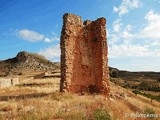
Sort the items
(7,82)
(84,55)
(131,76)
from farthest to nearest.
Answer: (131,76), (7,82), (84,55)

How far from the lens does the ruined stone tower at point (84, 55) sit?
653 inches

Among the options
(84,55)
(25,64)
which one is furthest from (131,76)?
(84,55)

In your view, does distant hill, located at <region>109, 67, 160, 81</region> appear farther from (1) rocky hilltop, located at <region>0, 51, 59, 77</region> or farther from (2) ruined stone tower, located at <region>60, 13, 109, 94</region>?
(2) ruined stone tower, located at <region>60, 13, 109, 94</region>

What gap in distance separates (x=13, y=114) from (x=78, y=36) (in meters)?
9.33

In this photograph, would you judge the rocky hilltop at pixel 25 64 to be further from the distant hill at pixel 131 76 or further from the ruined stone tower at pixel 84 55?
the ruined stone tower at pixel 84 55

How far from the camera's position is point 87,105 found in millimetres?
12234

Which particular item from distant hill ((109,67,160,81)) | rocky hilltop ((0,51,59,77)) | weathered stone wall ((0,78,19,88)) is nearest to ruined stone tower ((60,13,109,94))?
weathered stone wall ((0,78,19,88))

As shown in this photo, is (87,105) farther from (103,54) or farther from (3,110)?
(103,54)

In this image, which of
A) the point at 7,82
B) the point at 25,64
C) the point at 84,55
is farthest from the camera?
the point at 25,64

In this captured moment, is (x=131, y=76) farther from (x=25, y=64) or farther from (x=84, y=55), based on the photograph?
(x=84, y=55)

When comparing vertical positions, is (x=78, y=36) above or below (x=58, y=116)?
above

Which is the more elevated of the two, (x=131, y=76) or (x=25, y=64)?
(x=25, y=64)

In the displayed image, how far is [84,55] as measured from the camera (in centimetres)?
1781

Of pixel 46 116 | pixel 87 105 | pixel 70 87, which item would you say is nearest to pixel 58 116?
pixel 46 116
